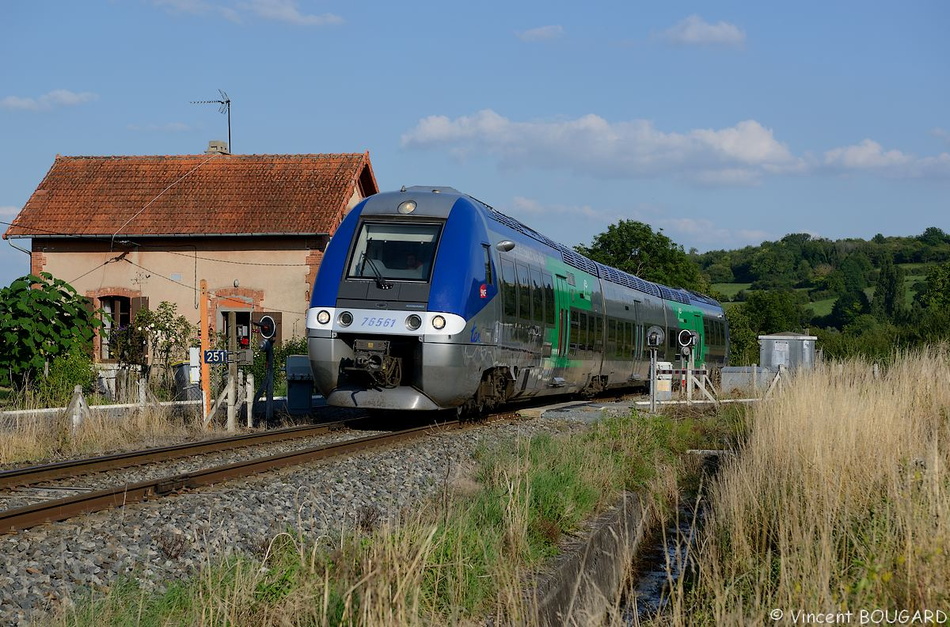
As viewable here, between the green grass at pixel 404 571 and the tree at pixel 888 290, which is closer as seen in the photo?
the green grass at pixel 404 571

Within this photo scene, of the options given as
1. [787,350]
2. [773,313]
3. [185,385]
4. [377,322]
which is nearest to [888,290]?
[773,313]

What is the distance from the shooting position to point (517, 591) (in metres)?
5.26

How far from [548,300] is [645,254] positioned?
57561 millimetres

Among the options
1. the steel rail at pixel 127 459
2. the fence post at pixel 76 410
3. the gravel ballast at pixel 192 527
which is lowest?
the gravel ballast at pixel 192 527

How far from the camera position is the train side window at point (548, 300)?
17.6 meters

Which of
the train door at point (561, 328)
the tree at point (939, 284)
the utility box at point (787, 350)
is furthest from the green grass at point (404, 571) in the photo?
the tree at point (939, 284)

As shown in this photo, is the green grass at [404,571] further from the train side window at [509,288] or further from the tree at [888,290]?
the tree at [888,290]

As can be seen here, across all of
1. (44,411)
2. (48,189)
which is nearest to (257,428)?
(44,411)

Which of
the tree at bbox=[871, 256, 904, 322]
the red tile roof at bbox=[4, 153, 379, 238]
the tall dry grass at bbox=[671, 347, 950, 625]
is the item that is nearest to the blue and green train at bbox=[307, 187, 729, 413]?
the tall dry grass at bbox=[671, 347, 950, 625]

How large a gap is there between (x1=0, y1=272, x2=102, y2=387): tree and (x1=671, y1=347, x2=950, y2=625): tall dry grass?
49.2 feet

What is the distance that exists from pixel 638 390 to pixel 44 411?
19523mm

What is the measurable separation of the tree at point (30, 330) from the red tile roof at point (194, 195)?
9934 mm

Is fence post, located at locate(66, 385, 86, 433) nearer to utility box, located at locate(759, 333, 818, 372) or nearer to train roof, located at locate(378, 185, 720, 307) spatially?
train roof, located at locate(378, 185, 720, 307)

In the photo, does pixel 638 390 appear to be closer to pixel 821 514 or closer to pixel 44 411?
pixel 44 411
